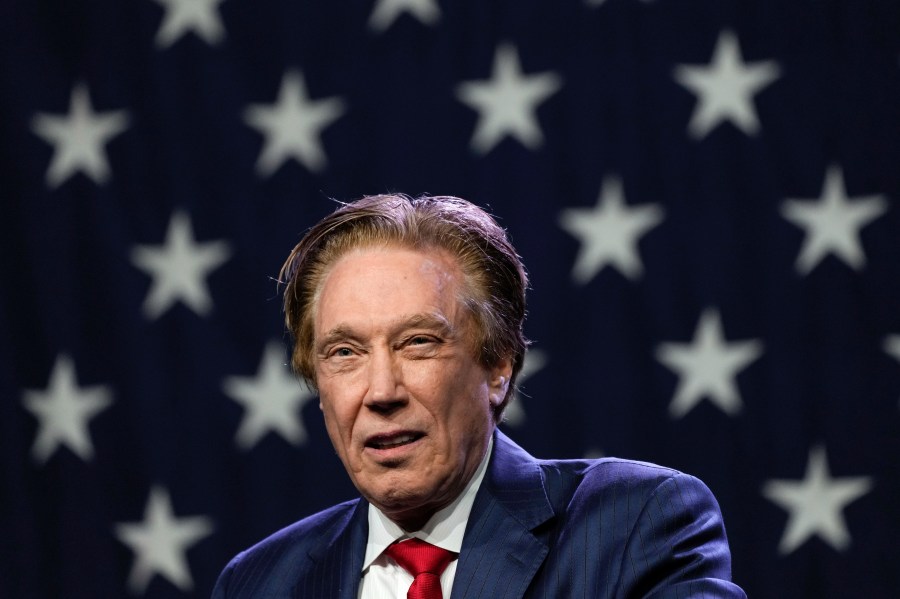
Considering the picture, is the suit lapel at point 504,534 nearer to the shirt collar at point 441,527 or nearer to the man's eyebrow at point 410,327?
the shirt collar at point 441,527

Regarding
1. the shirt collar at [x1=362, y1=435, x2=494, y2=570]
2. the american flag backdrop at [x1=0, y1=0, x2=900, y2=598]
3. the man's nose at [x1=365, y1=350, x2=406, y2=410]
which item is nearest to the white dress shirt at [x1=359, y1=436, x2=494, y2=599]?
the shirt collar at [x1=362, y1=435, x2=494, y2=570]

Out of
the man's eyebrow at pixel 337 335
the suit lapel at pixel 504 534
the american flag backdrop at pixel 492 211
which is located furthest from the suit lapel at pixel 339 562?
the american flag backdrop at pixel 492 211

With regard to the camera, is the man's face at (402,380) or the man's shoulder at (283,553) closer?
the man's face at (402,380)

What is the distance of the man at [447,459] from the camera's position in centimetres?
187

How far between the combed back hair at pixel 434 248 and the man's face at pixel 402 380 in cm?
→ 3

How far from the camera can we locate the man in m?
1.87

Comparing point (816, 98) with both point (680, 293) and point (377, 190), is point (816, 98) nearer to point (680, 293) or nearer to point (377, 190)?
point (680, 293)

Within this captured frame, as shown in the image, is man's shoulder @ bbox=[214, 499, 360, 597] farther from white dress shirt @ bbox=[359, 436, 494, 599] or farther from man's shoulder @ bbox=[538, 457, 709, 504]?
man's shoulder @ bbox=[538, 457, 709, 504]

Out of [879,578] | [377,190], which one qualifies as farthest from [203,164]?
[879,578]

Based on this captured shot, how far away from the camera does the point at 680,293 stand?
3232 millimetres

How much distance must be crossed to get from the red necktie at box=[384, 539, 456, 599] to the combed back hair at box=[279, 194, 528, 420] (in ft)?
1.06

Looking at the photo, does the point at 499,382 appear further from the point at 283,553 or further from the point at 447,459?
the point at 283,553

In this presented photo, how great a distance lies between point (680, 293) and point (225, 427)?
146cm

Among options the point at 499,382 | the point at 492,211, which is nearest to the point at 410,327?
the point at 499,382
